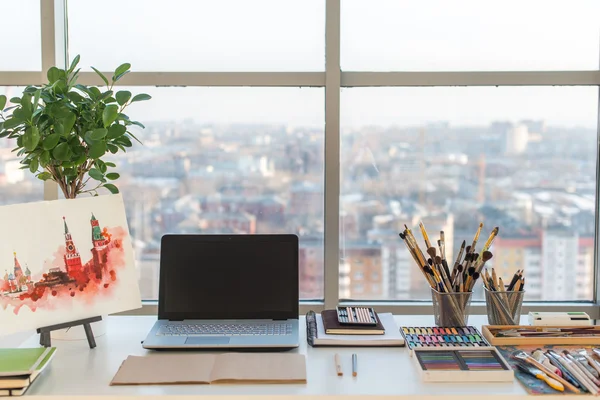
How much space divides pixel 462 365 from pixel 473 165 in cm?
94

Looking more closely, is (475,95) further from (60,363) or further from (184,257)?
(60,363)

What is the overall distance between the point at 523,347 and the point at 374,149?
0.89 meters

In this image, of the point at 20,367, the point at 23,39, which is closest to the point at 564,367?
the point at 20,367

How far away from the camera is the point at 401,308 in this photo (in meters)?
2.10

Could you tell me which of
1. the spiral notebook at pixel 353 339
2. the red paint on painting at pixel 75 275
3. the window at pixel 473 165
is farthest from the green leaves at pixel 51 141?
the window at pixel 473 165

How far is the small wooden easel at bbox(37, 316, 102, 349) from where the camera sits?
1.52 metres

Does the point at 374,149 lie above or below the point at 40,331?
above

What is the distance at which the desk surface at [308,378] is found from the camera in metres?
1.28

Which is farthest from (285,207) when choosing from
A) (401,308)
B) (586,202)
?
(586,202)

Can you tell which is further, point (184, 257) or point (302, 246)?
point (302, 246)

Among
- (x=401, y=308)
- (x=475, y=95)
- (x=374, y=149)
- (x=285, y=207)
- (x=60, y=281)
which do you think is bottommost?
(x=401, y=308)

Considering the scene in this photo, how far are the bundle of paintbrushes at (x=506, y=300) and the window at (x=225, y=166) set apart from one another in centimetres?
67

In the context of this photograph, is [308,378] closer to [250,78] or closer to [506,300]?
[506,300]

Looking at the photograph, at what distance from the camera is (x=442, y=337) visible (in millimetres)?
1554
